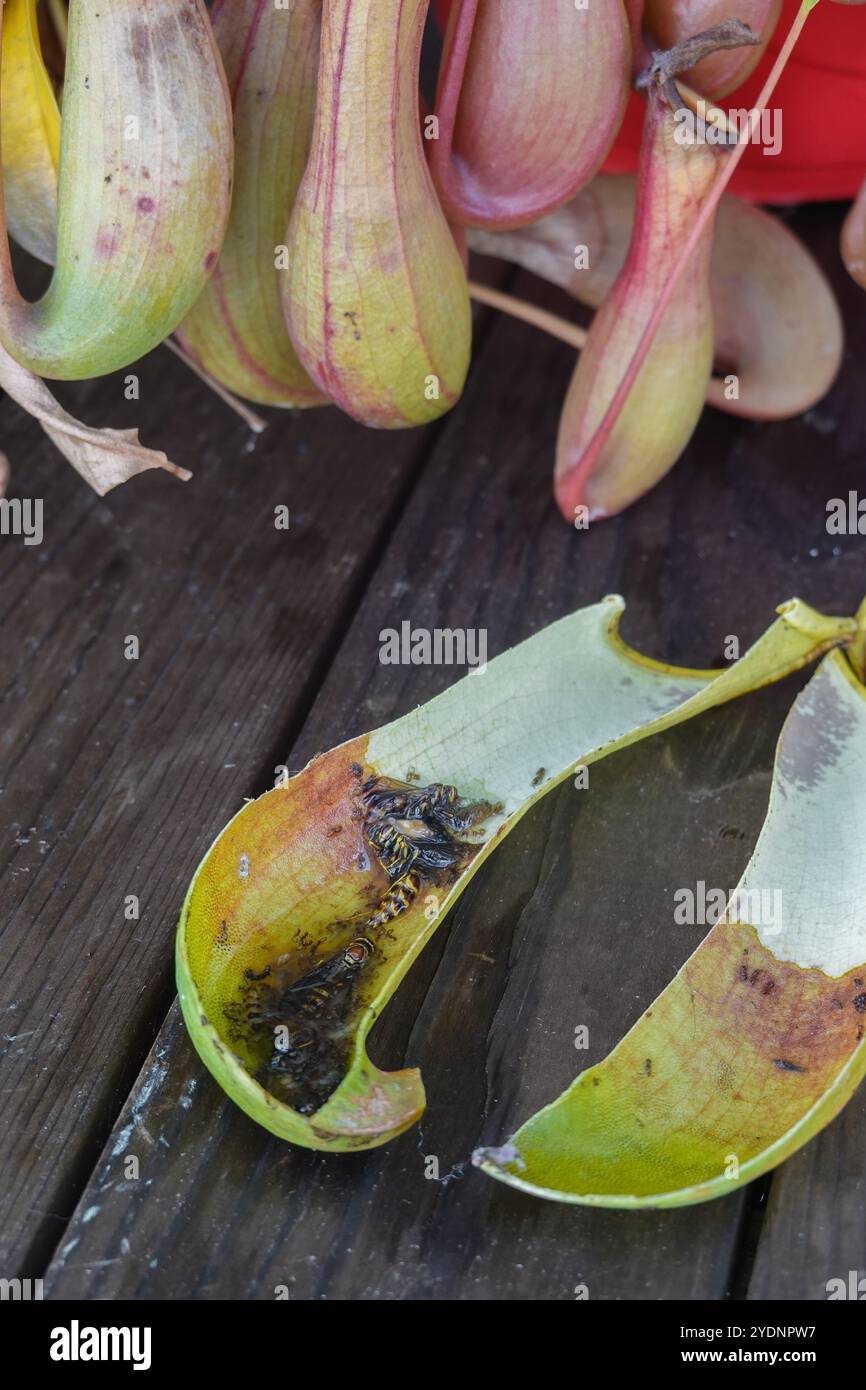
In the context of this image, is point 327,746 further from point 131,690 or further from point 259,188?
point 259,188

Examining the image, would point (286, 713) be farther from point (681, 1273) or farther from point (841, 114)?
point (841, 114)

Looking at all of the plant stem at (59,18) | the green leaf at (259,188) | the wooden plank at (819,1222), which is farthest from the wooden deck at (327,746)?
the plant stem at (59,18)

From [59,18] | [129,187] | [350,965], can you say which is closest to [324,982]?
[350,965]

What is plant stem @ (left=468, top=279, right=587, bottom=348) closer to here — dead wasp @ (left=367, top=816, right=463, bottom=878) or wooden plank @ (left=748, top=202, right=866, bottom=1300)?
dead wasp @ (left=367, top=816, right=463, bottom=878)

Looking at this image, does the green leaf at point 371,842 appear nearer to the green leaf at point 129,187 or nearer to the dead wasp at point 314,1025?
the dead wasp at point 314,1025

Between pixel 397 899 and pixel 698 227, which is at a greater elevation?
pixel 698 227
